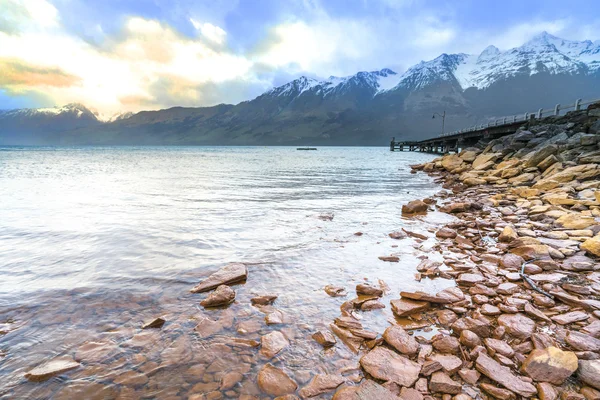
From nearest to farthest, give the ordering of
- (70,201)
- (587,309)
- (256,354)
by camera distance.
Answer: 1. (256,354)
2. (587,309)
3. (70,201)

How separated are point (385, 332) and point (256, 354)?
1.71 m

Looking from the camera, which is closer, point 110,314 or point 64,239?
point 110,314

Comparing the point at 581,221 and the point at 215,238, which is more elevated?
the point at 581,221

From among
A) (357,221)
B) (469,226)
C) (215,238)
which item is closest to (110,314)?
(215,238)

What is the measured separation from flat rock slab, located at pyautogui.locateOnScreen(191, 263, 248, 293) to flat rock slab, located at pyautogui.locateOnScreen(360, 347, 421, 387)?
115 inches

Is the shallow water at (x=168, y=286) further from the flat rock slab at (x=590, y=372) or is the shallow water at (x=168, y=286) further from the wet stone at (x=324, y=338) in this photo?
the flat rock slab at (x=590, y=372)

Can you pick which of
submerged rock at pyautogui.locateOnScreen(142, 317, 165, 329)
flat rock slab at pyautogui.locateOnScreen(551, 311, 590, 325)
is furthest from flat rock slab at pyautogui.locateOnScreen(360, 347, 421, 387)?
submerged rock at pyautogui.locateOnScreen(142, 317, 165, 329)

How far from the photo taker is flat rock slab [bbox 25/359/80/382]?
3.11 meters

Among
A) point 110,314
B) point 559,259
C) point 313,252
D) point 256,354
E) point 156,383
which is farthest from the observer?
point 313,252

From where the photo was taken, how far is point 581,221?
25.0 feet

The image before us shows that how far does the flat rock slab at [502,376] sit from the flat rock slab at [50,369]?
454 cm

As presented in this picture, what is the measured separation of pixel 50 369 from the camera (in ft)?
10.5

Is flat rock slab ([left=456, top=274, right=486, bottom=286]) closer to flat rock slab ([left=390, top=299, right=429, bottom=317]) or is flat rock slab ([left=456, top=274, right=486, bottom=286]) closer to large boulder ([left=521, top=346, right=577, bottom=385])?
flat rock slab ([left=390, top=299, right=429, bottom=317])

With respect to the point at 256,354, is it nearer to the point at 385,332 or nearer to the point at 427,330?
the point at 385,332
